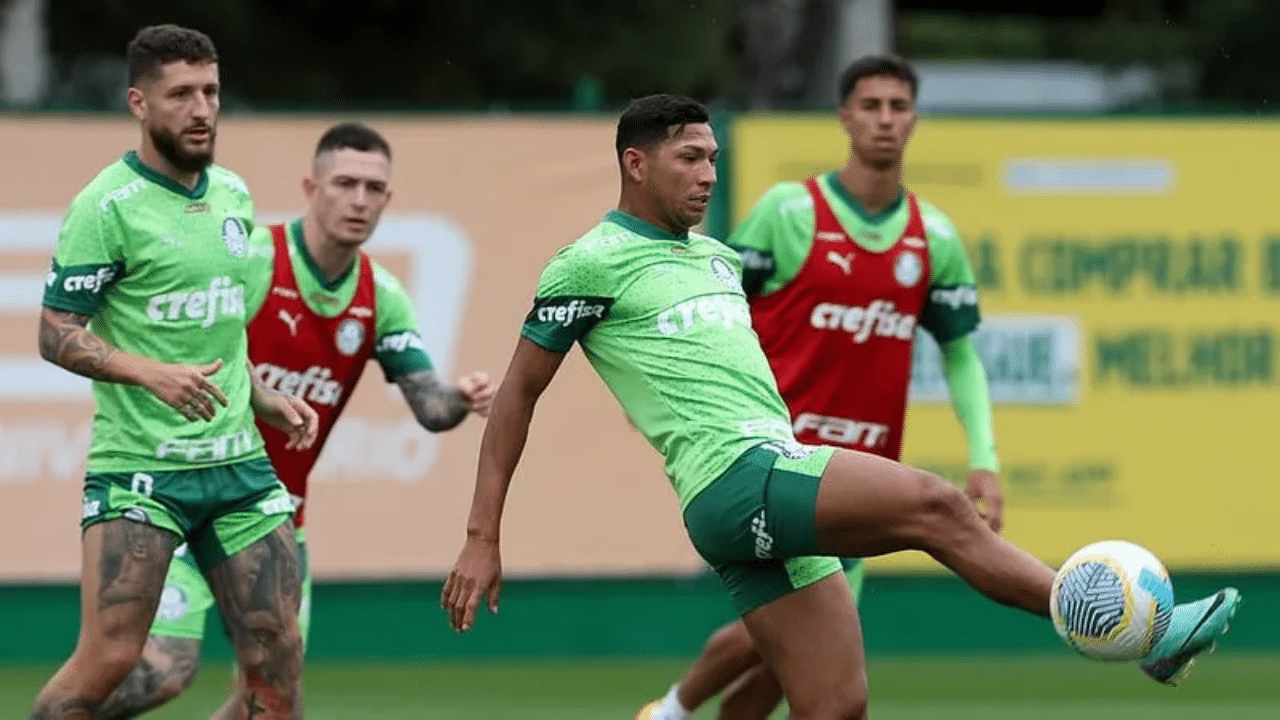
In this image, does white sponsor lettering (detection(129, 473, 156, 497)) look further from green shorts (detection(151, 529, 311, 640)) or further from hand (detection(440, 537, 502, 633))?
hand (detection(440, 537, 502, 633))

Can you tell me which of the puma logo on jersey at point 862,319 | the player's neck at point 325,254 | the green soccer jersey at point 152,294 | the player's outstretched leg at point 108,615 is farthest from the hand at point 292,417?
the puma logo on jersey at point 862,319

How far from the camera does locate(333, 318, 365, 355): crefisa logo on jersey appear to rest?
32.5 feet

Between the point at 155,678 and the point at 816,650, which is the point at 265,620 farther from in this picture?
the point at 816,650

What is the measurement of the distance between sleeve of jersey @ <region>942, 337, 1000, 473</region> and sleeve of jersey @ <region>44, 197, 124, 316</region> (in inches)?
132

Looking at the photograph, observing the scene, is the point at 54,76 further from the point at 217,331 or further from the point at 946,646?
the point at 217,331

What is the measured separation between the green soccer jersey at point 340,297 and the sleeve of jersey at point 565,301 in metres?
2.19

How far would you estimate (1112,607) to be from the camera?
7.22 meters

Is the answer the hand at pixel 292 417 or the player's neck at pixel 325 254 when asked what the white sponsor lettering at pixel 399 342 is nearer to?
the player's neck at pixel 325 254

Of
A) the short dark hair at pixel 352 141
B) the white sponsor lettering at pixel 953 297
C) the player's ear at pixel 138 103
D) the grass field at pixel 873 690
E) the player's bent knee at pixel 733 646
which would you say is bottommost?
the grass field at pixel 873 690

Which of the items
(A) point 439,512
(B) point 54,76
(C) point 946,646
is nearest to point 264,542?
(A) point 439,512

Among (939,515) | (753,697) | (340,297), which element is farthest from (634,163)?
(753,697)

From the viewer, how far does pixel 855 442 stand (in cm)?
1019

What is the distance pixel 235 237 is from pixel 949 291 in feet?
9.71

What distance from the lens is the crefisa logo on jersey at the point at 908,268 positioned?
401 inches
